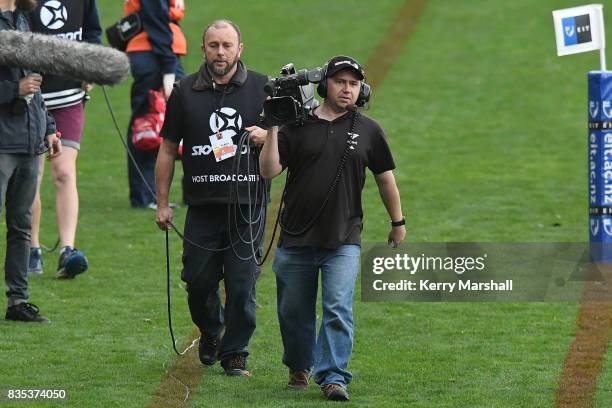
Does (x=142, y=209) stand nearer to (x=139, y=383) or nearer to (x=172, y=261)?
(x=172, y=261)

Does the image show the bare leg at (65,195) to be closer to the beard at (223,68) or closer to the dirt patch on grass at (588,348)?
the beard at (223,68)

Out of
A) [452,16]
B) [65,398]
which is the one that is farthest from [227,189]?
[452,16]

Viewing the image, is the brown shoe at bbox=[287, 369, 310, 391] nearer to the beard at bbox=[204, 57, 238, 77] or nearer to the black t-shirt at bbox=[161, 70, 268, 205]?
the black t-shirt at bbox=[161, 70, 268, 205]

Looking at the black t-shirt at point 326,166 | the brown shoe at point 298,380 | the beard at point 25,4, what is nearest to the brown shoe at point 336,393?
the brown shoe at point 298,380

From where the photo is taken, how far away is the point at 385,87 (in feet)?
61.8

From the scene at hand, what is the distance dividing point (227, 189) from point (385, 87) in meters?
11.1

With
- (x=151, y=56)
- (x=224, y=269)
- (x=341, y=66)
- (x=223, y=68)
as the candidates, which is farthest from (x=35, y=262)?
(x=341, y=66)

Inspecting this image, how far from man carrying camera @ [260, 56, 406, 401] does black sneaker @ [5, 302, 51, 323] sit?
2.25 m

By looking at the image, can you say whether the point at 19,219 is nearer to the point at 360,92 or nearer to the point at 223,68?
the point at 223,68

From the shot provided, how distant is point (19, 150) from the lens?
340 inches

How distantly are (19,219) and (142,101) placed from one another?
432cm

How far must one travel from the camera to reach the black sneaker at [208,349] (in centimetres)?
821

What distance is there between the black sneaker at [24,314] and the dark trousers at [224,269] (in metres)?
1.56

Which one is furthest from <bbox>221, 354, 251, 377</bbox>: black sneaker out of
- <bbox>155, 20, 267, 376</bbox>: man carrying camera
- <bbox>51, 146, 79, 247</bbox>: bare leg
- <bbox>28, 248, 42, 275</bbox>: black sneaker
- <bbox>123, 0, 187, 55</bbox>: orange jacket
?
<bbox>123, 0, 187, 55</bbox>: orange jacket
